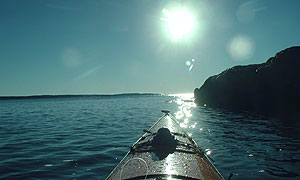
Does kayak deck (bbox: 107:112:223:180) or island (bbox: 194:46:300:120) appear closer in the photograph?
kayak deck (bbox: 107:112:223:180)

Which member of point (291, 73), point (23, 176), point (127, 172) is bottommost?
point (23, 176)

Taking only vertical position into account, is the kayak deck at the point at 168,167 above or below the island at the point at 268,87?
below

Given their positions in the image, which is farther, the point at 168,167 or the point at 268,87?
the point at 268,87

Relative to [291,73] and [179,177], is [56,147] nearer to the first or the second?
[179,177]

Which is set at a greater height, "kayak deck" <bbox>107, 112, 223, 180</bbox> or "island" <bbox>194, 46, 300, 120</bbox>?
"island" <bbox>194, 46, 300, 120</bbox>

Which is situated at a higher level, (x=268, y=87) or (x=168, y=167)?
(x=268, y=87)

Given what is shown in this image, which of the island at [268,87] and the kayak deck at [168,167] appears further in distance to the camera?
the island at [268,87]

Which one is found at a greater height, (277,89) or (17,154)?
(277,89)

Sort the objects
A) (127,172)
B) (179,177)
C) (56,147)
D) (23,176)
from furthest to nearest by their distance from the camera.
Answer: (56,147), (23,176), (127,172), (179,177)

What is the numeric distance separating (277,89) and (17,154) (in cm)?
3537

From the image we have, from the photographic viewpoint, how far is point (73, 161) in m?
8.24

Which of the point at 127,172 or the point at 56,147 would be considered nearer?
the point at 127,172

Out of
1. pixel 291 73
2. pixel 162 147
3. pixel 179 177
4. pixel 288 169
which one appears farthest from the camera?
pixel 291 73

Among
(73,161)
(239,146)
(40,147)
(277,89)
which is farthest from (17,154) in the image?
(277,89)
